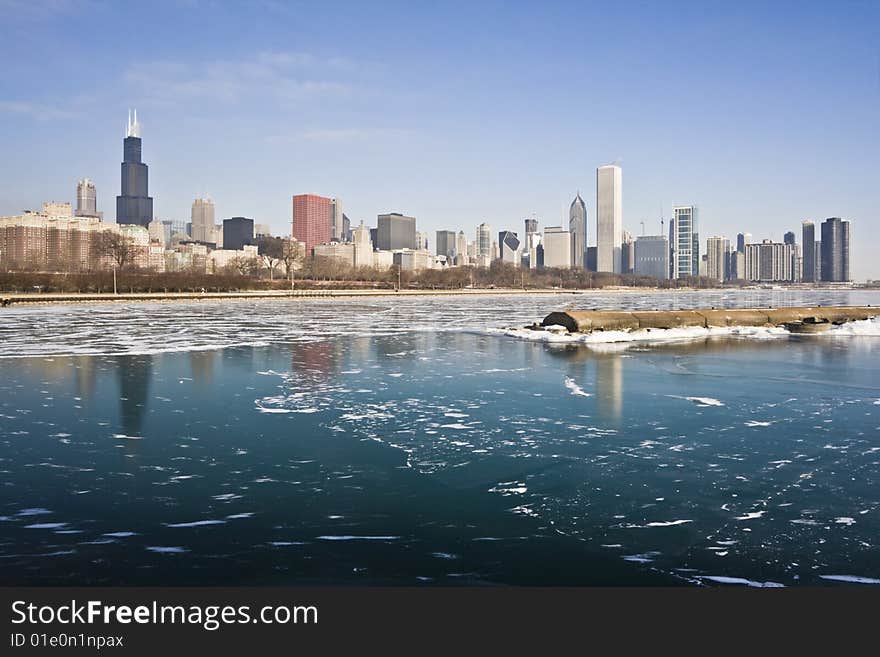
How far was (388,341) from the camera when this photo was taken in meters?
19.9

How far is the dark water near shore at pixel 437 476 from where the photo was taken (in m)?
4.23

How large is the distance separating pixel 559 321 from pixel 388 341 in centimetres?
574

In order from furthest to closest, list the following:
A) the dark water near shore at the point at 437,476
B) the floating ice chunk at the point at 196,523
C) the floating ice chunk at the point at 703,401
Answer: the floating ice chunk at the point at 703,401 < the floating ice chunk at the point at 196,523 < the dark water near shore at the point at 437,476

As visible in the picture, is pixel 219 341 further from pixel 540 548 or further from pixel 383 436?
pixel 540 548

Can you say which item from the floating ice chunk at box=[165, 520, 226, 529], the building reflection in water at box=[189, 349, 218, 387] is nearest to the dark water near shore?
the floating ice chunk at box=[165, 520, 226, 529]

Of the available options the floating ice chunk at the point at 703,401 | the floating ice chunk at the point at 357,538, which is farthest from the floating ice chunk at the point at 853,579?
the floating ice chunk at the point at 703,401

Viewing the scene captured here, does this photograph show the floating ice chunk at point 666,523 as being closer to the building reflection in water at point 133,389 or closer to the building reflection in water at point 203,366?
the building reflection in water at point 133,389

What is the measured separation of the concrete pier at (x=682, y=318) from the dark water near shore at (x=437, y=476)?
8.81 metres

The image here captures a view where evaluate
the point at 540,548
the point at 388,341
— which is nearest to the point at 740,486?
the point at 540,548

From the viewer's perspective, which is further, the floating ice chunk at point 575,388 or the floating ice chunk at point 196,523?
the floating ice chunk at point 575,388

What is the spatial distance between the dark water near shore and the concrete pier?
881 cm

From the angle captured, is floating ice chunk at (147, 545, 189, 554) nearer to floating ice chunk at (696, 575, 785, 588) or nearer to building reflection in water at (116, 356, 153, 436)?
floating ice chunk at (696, 575, 785, 588)

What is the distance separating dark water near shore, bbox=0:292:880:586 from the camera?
423 centimetres

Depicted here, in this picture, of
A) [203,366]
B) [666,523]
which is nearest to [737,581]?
[666,523]
